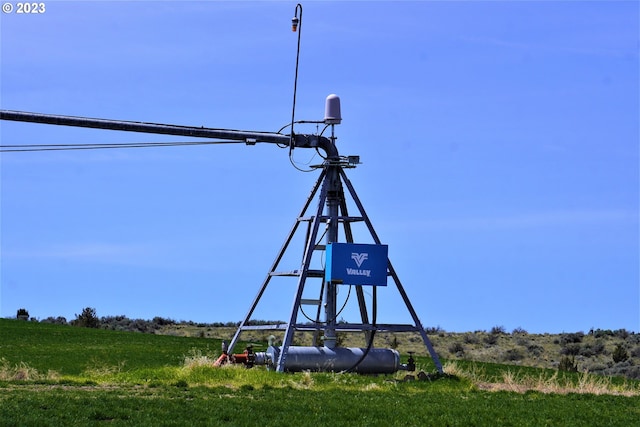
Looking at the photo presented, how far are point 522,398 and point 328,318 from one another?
6501 mm

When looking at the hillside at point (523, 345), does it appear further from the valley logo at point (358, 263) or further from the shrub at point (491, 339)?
the valley logo at point (358, 263)

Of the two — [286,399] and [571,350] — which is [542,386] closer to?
[286,399]

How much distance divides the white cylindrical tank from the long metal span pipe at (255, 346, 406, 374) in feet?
22.7

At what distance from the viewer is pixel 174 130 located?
31.0m

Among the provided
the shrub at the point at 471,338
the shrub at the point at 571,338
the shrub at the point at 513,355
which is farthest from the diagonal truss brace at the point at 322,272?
the shrub at the point at 571,338

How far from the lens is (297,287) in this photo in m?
30.7

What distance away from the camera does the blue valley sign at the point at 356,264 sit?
3056 centimetres

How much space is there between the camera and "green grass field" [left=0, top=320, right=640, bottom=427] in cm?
2167

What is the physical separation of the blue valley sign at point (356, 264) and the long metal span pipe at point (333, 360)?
7.07 ft

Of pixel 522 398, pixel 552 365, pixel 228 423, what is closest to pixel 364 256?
pixel 522 398

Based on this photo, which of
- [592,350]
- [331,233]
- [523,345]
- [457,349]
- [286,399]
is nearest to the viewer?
[286,399]

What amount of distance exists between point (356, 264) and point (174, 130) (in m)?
6.62

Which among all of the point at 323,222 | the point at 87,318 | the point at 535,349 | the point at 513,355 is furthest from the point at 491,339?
the point at 323,222

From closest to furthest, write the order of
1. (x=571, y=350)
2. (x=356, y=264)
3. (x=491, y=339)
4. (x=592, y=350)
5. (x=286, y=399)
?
(x=286, y=399) → (x=356, y=264) → (x=571, y=350) → (x=592, y=350) → (x=491, y=339)
